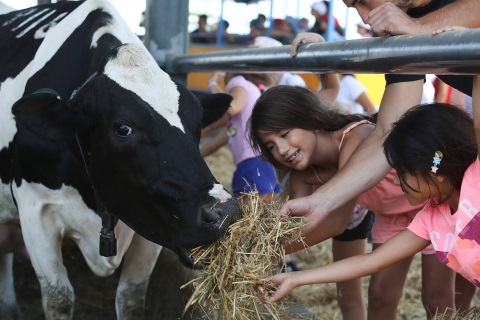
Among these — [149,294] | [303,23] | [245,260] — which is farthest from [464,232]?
[303,23]

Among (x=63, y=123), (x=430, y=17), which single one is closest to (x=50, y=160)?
(x=63, y=123)

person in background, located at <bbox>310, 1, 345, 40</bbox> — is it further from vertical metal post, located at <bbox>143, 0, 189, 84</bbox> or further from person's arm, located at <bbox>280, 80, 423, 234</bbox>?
person's arm, located at <bbox>280, 80, 423, 234</bbox>

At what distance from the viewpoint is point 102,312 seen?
427 centimetres

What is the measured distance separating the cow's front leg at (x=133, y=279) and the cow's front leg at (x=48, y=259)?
30 centimetres

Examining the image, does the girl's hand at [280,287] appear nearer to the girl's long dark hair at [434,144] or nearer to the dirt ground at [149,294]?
the girl's long dark hair at [434,144]

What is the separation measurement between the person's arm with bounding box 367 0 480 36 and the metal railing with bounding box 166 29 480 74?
2.8 inches

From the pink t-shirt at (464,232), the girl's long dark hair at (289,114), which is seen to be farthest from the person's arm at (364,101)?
the pink t-shirt at (464,232)

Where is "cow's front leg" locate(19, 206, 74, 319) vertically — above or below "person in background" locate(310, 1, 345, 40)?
above

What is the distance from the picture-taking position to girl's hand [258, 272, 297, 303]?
85.7 inches

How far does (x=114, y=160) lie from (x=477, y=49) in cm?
145

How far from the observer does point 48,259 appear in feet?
10.9

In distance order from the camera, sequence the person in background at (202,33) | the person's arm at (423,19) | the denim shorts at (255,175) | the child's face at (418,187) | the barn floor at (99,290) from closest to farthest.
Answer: the child's face at (418,187), the person's arm at (423,19), the barn floor at (99,290), the denim shorts at (255,175), the person in background at (202,33)

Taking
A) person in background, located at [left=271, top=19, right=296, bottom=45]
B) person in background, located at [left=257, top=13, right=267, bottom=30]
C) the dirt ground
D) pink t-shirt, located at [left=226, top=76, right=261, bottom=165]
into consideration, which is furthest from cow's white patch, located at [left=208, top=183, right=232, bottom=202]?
person in background, located at [left=257, top=13, right=267, bottom=30]

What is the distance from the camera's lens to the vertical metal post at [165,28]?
403 centimetres
